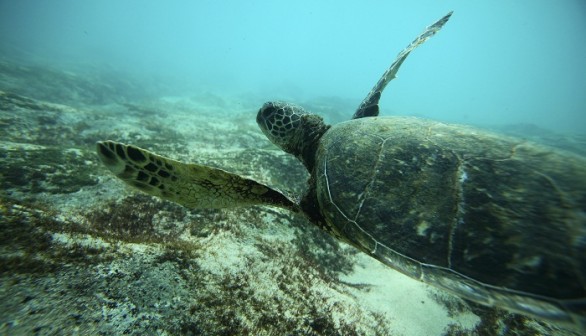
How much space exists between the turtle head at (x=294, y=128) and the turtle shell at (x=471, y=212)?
44.3 inches

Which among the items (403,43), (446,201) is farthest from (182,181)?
(403,43)

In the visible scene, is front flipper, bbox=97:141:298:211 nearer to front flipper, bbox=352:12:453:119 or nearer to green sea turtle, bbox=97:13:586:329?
green sea turtle, bbox=97:13:586:329

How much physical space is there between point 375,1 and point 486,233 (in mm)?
129475

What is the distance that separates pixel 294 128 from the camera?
387 cm

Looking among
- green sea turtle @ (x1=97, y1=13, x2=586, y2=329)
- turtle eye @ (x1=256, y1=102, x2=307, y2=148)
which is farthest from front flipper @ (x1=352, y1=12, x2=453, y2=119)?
green sea turtle @ (x1=97, y1=13, x2=586, y2=329)

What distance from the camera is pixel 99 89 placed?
53.1 feet

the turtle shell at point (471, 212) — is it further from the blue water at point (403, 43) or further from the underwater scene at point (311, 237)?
the blue water at point (403, 43)

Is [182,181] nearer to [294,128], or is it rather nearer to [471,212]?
[294,128]

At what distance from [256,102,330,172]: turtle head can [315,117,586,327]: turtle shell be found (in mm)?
1124

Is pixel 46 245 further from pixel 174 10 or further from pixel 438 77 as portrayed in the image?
pixel 438 77

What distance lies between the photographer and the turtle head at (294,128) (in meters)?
3.73

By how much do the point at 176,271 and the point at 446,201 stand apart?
2259 mm

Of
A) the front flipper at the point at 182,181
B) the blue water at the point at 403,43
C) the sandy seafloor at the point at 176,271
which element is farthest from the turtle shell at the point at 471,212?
the blue water at the point at 403,43

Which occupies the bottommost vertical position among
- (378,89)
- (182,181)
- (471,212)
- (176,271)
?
(176,271)
